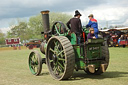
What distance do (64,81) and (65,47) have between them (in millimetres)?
1020

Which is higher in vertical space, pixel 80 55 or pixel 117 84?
pixel 80 55

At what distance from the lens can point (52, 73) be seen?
657 centimetres

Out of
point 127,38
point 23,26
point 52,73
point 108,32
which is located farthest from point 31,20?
point 52,73

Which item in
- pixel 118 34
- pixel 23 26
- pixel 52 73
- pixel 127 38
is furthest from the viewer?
pixel 23 26

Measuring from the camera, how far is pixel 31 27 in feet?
218

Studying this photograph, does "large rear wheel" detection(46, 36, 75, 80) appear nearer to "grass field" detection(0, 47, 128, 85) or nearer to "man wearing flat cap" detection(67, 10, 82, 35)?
"grass field" detection(0, 47, 128, 85)

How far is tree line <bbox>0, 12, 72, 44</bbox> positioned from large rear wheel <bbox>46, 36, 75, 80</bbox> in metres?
50.7

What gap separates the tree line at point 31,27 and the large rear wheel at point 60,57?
50729mm

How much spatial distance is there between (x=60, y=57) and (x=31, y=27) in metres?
61.4

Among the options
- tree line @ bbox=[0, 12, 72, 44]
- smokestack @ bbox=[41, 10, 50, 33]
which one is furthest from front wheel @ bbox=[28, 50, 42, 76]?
tree line @ bbox=[0, 12, 72, 44]

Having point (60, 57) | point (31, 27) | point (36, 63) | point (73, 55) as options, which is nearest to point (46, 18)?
point (36, 63)

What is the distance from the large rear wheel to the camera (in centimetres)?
562

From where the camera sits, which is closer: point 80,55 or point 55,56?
point 80,55

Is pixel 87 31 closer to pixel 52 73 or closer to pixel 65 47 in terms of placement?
pixel 65 47
